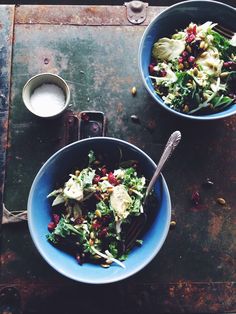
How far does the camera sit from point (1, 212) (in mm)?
1985

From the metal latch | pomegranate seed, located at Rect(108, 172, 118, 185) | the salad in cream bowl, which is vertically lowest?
pomegranate seed, located at Rect(108, 172, 118, 185)

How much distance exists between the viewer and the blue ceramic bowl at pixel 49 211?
1766 mm

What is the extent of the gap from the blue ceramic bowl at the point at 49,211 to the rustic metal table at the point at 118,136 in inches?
6.4

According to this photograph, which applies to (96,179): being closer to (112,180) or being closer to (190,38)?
(112,180)

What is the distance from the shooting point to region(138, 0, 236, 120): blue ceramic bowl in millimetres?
1904

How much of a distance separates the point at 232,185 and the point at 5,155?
964 mm

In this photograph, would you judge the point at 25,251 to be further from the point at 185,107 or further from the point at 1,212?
the point at 185,107

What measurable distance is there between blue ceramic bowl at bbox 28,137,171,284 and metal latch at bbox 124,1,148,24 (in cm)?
60

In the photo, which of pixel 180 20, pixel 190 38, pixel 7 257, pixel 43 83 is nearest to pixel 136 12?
pixel 180 20

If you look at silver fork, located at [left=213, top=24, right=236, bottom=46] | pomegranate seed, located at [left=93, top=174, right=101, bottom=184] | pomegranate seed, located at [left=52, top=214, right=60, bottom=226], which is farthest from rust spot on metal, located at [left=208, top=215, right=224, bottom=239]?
silver fork, located at [left=213, top=24, right=236, bottom=46]

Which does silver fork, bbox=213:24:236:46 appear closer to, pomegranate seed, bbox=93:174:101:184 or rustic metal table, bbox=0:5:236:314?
rustic metal table, bbox=0:5:236:314

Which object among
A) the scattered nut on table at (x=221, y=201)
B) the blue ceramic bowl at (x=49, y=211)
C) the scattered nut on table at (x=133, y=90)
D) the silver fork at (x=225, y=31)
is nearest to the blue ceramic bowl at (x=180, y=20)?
the silver fork at (x=225, y=31)

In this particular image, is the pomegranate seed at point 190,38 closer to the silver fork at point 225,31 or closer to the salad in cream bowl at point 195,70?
the salad in cream bowl at point 195,70

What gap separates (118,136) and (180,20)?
54cm
